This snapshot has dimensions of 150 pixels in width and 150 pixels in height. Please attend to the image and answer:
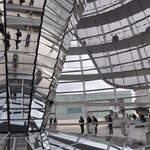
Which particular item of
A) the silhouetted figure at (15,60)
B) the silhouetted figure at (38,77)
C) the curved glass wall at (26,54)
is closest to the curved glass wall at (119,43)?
the curved glass wall at (26,54)

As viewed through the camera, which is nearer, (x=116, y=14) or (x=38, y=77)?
(x=38, y=77)

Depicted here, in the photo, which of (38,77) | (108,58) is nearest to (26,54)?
(38,77)

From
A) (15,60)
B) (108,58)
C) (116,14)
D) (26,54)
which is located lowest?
(15,60)

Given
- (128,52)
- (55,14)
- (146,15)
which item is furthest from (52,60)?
(128,52)

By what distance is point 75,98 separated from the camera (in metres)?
43.8

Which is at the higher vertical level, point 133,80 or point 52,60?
point 133,80

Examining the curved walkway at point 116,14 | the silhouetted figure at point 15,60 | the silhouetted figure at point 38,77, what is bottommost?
the silhouetted figure at point 38,77

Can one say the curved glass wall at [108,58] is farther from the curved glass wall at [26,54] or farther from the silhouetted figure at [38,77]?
the curved glass wall at [26,54]

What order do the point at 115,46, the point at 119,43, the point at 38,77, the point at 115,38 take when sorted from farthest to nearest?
the point at 115,46 → the point at 115,38 → the point at 119,43 → the point at 38,77

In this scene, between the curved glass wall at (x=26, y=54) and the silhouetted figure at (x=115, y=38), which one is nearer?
the curved glass wall at (x=26, y=54)

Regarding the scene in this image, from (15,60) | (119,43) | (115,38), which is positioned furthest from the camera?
(115,38)

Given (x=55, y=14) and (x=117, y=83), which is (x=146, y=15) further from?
(x=55, y=14)

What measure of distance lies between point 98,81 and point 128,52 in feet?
19.1

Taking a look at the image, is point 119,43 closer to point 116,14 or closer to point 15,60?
point 116,14
